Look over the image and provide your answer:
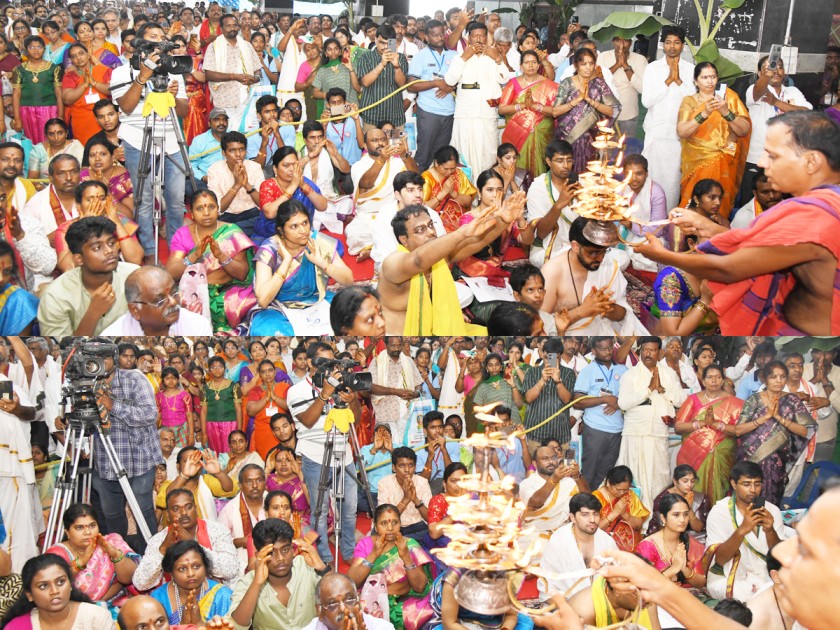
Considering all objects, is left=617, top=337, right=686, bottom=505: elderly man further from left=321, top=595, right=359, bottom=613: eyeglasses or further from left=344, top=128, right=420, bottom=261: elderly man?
left=344, top=128, right=420, bottom=261: elderly man

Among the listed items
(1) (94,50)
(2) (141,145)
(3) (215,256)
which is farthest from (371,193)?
(1) (94,50)

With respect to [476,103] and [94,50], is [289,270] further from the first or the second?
[94,50]

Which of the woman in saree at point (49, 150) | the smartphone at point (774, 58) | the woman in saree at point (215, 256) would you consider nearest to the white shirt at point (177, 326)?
the woman in saree at point (215, 256)

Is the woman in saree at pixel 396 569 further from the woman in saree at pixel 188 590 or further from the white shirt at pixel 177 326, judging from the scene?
the white shirt at pixel 177 326

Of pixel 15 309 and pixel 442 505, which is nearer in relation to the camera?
pixel 442 505

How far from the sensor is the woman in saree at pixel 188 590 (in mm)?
3994

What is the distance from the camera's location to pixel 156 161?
247 inches

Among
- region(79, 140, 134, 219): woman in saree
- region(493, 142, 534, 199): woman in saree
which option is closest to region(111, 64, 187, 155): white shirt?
region(79, 140, 134, 219): woman in saree

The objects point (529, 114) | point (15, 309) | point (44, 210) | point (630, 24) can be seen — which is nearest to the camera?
point (15, 309)


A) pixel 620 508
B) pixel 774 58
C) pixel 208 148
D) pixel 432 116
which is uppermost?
pixel 774 58

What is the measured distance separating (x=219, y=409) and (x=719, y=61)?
5.75 meters

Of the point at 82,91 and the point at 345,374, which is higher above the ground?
the point at 82,91

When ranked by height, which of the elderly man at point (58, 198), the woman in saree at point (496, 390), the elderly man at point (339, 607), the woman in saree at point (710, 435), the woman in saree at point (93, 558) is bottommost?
the elderly man at point (339, 607)

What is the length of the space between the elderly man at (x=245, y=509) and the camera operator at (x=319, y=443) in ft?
0.62
